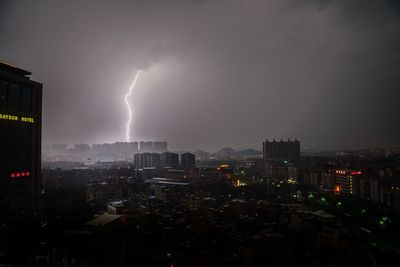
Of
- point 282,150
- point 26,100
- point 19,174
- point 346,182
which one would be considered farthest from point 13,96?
point 282,150

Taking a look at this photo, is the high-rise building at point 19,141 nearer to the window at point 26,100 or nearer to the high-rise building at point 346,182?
the window at point 26,100

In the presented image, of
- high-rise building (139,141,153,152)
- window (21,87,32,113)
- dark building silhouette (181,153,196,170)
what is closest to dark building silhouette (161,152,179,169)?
dark building silhouette (181,153,196,170)

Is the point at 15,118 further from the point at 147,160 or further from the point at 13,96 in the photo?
the point at 147,160

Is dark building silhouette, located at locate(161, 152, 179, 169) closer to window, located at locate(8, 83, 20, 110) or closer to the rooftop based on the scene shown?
the rooftop

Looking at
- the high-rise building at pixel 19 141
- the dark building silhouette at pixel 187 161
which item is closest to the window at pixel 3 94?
the high-rise building at pixel 19 141

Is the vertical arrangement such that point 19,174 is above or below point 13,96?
below

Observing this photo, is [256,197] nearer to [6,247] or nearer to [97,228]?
[97,228]
